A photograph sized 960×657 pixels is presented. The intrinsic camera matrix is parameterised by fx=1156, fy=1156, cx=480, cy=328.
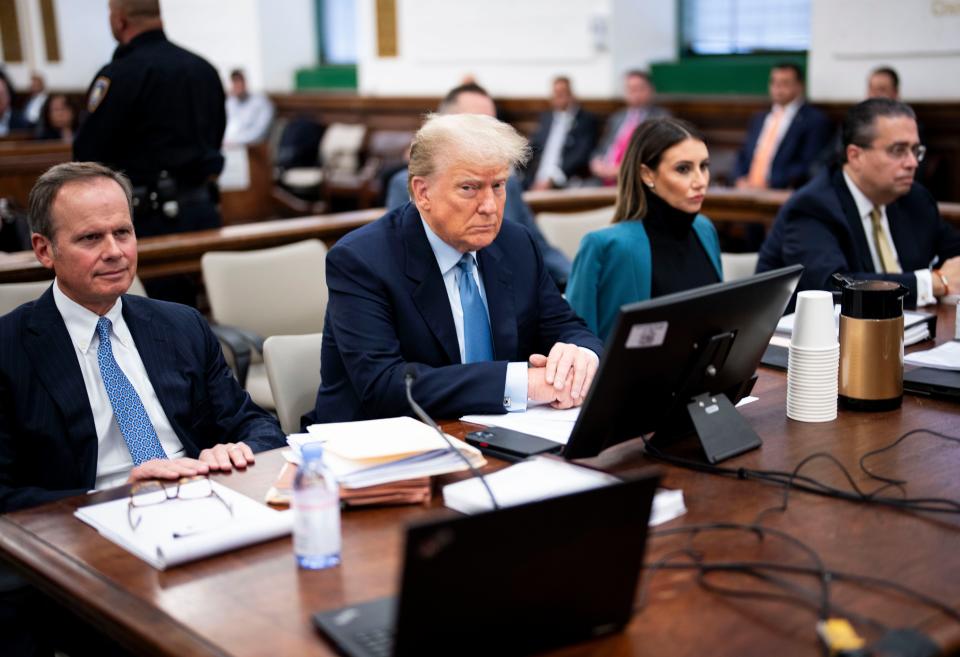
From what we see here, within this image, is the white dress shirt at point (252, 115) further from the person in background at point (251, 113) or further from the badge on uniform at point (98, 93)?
the badge on uniform at point (98, 93)

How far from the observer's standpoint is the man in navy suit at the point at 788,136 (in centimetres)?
807

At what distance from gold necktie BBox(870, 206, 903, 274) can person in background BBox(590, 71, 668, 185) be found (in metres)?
5.15

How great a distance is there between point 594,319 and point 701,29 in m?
6.57

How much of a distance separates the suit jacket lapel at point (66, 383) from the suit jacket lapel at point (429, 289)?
2.45 feet

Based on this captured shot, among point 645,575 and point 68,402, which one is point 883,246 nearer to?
point 645,575

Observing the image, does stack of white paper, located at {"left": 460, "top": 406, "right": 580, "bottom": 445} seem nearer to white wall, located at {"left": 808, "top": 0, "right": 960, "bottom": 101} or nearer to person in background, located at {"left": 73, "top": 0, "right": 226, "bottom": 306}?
person in background, located at {"left": 73, "top": 0, "right": 226, "bottom": 306}

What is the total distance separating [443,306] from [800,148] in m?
6.09

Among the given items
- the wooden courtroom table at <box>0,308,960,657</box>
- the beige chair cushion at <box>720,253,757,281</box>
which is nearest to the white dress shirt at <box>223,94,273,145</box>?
the beige chair cushion at <box>720,253,757,281</box>

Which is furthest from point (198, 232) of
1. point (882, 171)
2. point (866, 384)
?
point (866, 384)

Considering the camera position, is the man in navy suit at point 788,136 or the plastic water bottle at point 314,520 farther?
the man in navy suit at point 788,136

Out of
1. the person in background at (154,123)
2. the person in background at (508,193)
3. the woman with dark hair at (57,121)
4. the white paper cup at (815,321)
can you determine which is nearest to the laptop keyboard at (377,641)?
the white paper cup at (815,321)

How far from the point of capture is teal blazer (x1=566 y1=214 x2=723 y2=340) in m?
3.46

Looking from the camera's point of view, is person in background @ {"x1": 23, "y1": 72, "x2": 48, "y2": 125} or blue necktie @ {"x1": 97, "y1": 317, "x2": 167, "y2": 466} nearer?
blue necktie @ {"x1": 97, "y1": 317, "x2": 167, "y2": 466}

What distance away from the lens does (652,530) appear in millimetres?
1769
